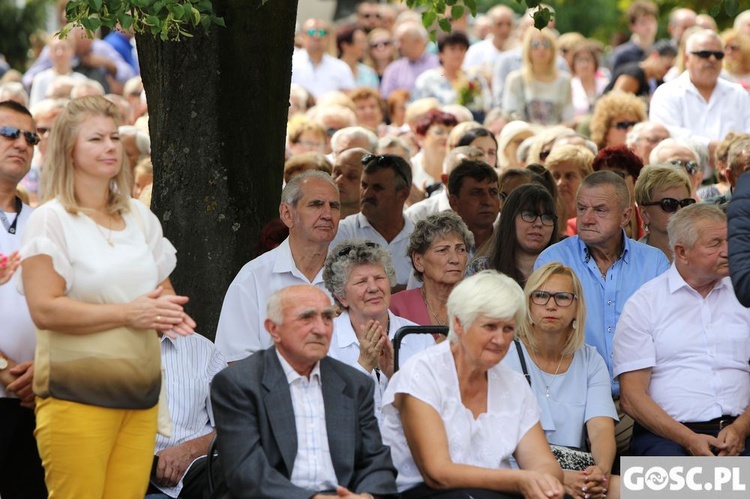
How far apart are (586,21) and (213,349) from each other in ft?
77.1

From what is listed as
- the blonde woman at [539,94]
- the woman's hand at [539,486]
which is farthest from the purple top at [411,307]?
the blonde woman at [539,94]

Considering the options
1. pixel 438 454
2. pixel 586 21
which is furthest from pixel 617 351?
pixel 586 21

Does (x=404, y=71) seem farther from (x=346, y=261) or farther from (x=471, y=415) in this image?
(x=471, y=415)

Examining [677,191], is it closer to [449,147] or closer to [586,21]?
[449,147]

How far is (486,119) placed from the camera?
49.3 ft

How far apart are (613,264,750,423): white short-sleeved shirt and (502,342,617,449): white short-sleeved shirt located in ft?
0.75

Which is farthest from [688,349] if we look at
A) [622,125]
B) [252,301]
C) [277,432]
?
[622,125]

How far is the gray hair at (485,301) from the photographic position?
631 centimetres

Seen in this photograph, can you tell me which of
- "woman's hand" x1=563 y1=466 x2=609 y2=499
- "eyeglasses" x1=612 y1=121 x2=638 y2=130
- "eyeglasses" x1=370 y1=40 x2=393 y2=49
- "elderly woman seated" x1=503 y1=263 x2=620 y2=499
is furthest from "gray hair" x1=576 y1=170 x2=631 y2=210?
"eyeglasses" x1=370 y1=40 x2=393 y2=49

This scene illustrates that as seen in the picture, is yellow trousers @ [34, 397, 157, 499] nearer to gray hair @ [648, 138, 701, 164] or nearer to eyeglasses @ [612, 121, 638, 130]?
gray hair @ [648, 138, 701, 164]

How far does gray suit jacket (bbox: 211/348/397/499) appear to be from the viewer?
19.5ft

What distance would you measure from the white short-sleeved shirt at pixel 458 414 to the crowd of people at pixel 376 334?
0.01 m

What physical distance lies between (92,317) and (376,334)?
1783 millimetres

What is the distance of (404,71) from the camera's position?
18531mm
